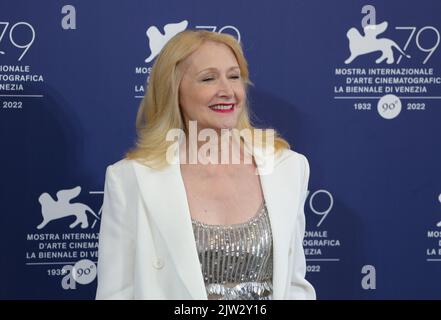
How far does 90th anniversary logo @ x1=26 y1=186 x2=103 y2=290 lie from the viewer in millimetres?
3000

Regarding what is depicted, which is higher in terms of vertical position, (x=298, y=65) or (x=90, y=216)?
(x=298, y=65)

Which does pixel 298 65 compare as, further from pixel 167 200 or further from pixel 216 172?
pixel 167 200

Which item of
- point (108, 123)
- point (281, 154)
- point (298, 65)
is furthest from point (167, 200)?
point (298, 65)

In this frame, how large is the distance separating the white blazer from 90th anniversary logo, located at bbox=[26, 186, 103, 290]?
62 centimetres

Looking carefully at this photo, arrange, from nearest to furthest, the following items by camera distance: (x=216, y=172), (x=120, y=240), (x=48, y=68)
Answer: (x=120, y=240), (x=216, y=172), (x=48, y=68)

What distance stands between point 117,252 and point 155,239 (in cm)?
12

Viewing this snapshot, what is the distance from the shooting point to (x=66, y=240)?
303 centimetres

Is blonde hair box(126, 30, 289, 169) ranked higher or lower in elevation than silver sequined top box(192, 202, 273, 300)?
higher

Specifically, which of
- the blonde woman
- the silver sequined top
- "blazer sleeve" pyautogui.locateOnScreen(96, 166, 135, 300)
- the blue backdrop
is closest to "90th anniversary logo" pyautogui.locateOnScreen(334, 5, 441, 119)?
the blue backdrop

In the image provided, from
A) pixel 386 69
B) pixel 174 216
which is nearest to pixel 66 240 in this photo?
pixel 174 216

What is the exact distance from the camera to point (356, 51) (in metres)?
3.02

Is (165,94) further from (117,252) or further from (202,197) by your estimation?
(117,252)

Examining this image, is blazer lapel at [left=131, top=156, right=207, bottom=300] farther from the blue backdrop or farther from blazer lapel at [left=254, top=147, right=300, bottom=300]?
the blue backdrop

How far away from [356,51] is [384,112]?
27 centimetres
